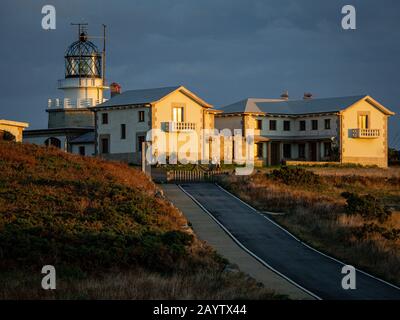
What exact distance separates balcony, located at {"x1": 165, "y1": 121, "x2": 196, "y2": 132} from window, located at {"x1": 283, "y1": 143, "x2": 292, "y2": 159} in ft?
43.5

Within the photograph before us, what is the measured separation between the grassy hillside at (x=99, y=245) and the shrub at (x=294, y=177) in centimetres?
1655

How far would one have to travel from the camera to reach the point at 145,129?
6694cm

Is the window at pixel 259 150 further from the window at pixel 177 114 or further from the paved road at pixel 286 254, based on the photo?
the paved road at pixel 286 254

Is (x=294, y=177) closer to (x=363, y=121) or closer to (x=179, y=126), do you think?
(x=179, y=126)

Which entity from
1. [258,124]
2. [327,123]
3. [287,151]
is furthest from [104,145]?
[327,123]

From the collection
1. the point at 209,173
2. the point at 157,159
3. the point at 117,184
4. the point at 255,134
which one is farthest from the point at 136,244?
the point at 255,134

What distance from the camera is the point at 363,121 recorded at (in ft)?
257

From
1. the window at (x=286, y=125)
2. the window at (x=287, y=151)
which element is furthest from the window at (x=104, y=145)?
the window at (x=286, y=125)

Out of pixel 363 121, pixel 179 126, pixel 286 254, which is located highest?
pixel 363 121

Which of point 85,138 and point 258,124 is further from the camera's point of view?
point 258,124

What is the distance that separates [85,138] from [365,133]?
2389 centimetres

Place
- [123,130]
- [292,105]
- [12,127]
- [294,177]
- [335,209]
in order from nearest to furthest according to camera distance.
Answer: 1. [335,209]
2. [294,177]
3. [12,127]
4. [123,130]
5. [292,105]

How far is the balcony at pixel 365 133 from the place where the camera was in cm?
7662
